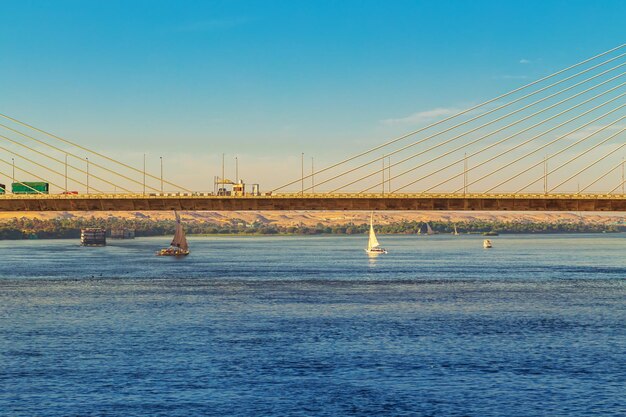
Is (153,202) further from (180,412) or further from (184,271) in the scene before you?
(180,412)

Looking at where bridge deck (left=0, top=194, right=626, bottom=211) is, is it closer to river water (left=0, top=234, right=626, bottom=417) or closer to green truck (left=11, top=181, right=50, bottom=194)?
river water (left=0, top=234, right=626, bottom=417)

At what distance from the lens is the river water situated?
4797 centimetres

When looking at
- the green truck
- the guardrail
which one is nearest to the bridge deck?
the guardrail

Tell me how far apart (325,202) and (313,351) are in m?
60.7

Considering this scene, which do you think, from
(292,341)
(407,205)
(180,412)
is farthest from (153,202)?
(180,412)

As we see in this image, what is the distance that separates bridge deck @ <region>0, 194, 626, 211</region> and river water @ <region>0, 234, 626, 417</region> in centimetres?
1059

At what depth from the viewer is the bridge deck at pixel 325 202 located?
118500 millimetres

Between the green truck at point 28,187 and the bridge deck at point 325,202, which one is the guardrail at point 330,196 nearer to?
the bridge deck at point 325,202

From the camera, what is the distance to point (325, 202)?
406 feet

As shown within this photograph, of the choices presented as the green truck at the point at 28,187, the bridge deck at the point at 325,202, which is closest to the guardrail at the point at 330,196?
the bridge deck at the point at 325,202

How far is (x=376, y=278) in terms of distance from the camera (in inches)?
5659

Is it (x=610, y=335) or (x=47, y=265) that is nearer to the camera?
(x=610, y=335)

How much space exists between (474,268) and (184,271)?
176 feet

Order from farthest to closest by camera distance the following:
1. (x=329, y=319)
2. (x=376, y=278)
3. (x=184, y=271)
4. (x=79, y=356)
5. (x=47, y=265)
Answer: (x=47, y=265), (x=184, y=271), (x=376, y=278), (x=329, y=319), (x=79, y=356)
